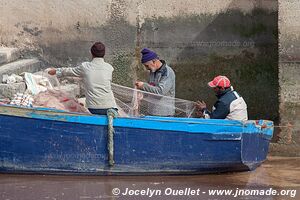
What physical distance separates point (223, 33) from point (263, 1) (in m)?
0.77

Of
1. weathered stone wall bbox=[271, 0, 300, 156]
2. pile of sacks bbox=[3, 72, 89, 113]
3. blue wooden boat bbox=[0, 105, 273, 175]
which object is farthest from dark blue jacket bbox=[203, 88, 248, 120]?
pile of sacks bbox=[3, 72, 89, 113]

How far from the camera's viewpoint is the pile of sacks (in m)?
8.70

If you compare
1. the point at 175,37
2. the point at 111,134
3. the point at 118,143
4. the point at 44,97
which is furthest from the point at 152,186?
the point at 175,37

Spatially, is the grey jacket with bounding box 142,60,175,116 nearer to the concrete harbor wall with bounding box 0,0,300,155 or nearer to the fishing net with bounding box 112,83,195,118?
the fishing net with bounding box 112,83,195,118

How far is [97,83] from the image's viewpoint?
862 centimetres

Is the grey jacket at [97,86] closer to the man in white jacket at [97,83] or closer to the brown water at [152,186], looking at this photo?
the man in white jacket at [97,83]

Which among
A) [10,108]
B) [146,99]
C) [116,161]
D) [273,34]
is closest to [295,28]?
[273,34]

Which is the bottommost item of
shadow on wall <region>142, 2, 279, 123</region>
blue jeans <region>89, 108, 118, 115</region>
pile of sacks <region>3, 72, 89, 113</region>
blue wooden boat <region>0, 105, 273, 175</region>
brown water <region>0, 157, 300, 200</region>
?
brown water <region>0, 157, 300, 200</region>

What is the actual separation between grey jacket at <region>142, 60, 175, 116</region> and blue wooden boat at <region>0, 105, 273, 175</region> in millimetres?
374

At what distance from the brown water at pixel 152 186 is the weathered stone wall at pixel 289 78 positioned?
87 centimetres

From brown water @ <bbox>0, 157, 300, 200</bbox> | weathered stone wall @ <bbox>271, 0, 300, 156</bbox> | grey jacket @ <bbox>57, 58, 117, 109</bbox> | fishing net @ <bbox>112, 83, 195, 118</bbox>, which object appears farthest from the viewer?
weathered stone wall @ <bbox>271, 0, 300, 156</bbox>

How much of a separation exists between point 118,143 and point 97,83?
2.44 ft

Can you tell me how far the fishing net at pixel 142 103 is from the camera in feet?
29.5

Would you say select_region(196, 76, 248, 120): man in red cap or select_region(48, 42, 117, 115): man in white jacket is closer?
select_region(48, 42, 117, 115): man in white jacket
